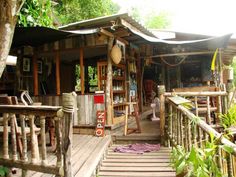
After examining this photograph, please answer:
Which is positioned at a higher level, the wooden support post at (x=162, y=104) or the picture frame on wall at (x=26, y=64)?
the picture frame on wall at (x=26, y=64)

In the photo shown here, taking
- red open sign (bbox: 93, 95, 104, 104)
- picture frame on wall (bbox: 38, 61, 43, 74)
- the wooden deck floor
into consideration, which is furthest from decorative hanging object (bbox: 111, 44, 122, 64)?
picture frame on wall (bbox: 38, 61, 43, 74)

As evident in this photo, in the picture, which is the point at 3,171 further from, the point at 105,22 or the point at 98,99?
the point at 105,22

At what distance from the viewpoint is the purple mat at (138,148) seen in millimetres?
4879

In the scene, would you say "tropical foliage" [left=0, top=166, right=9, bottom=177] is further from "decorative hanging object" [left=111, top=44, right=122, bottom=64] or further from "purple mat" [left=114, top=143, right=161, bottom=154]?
"decorative hanging object" [left=111, top=44, right=122, bottom=64]

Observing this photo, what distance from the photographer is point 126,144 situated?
549 centimetres

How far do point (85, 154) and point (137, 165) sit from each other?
0.85 m

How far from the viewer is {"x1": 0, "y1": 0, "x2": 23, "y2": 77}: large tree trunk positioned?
2.88 m

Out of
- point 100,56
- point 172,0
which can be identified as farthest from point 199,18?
point 100,56

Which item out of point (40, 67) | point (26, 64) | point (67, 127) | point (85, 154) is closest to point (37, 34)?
point (26, 64)

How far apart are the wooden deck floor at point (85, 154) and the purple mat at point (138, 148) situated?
1.01 ft

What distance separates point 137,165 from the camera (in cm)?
418

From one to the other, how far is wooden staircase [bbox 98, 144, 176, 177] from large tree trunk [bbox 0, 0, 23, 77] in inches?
88.5

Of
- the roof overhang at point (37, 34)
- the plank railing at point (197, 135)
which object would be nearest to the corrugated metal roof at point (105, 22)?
the roof overhang at point (37, 34)

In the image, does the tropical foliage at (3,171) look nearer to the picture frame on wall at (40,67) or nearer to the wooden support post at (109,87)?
the wooden support post at (109,87)
